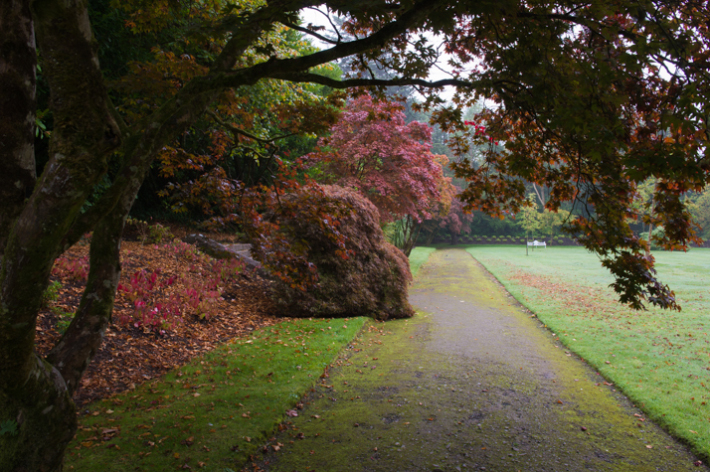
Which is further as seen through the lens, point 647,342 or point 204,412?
point 647,342

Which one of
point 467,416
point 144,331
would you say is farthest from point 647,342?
point 144,331

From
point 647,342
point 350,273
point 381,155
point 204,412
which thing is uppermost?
point 381,155

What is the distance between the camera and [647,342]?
26.3 ft

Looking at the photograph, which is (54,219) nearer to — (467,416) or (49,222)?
(49,222)

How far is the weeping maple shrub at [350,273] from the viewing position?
9070 millimetres

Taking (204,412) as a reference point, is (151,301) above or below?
above

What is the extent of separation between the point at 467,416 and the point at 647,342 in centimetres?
546

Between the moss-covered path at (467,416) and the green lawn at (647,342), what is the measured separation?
31cm

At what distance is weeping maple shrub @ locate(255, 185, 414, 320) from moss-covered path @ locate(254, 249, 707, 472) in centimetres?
153

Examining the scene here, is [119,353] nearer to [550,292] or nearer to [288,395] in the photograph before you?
[288,395]

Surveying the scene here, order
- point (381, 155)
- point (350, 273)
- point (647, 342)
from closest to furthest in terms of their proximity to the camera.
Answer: point (647, 342) → point (350, 273) → point (381, 155)

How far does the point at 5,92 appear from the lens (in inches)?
112

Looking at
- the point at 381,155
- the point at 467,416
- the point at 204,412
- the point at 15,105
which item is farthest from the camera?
the point at 381,155

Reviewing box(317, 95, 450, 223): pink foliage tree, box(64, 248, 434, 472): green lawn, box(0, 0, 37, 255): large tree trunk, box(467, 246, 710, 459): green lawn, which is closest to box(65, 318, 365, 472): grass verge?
box(64, 248, 434, 472): green lawn
